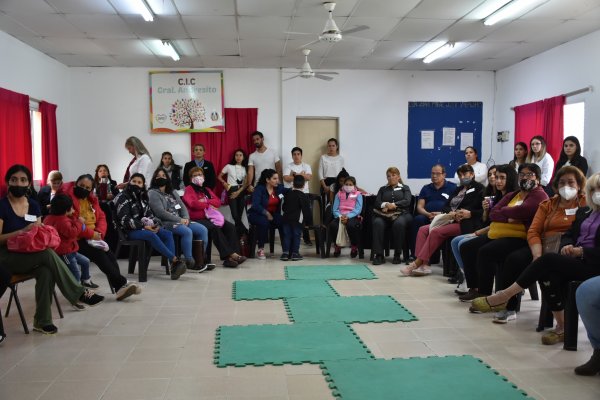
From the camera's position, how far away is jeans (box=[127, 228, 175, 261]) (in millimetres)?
5727

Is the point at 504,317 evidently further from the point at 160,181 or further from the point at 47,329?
the point at 160,181

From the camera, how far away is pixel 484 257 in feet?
14.8

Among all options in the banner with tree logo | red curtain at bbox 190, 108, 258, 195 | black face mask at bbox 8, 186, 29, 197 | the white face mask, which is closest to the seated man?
the white face mask

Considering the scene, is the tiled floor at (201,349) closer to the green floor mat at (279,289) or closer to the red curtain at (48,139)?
the green floor mat at (279,289)

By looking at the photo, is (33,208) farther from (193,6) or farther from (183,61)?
(183,61)

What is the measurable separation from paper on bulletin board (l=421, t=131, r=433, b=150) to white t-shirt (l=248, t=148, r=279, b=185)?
2.64 meters

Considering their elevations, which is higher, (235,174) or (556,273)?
(235,174)

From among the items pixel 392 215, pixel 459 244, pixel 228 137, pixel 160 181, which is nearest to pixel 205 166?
pixel 228 137

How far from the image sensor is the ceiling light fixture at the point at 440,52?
24.9 feet

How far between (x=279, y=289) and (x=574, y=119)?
4.93 metres

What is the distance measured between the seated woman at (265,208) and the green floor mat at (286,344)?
10.7ft

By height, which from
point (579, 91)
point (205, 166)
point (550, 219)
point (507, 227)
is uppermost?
point (579, 91)

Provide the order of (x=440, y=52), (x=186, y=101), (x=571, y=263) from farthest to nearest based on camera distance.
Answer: (x=186, y=101) → (x=440, y=52) → (x=571, y=263)

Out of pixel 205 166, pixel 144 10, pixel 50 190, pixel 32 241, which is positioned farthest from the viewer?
pixel 205 166
